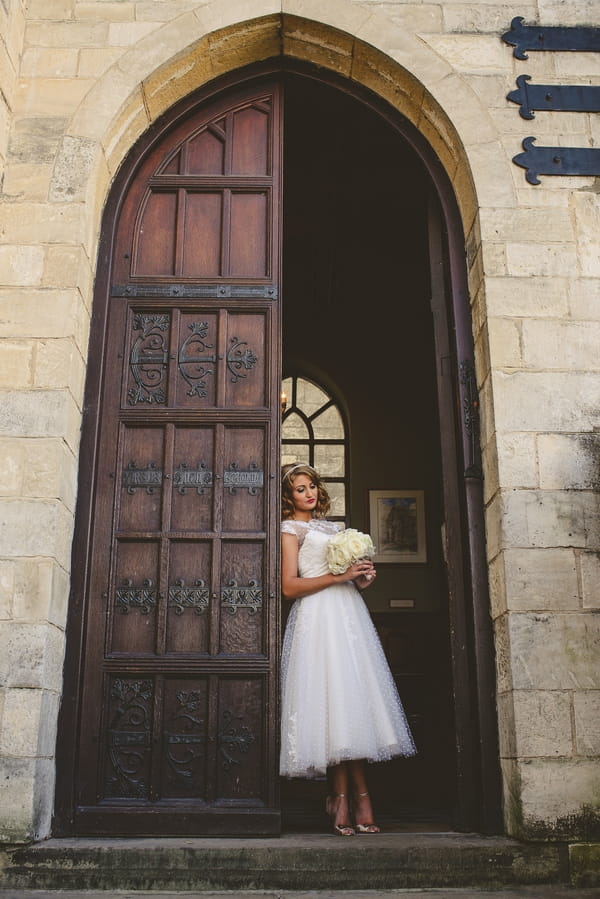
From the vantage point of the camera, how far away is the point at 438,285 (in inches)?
179

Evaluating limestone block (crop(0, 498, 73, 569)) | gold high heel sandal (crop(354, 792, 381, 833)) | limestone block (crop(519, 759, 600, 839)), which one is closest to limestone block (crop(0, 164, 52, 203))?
limestone block (crop(0, 498, 73, 569))

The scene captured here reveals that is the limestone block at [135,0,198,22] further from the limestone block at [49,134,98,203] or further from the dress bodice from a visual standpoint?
the dress bodice

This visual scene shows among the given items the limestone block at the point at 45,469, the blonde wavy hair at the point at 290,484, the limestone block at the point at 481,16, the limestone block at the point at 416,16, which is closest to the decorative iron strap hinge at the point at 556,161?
the limestone block at the point at 481,16

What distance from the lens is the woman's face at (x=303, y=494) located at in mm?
4516

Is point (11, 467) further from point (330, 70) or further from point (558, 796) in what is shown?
point (330, 70)

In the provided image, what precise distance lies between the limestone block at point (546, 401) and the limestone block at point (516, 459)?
4 centimetres

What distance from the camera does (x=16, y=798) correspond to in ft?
10.9

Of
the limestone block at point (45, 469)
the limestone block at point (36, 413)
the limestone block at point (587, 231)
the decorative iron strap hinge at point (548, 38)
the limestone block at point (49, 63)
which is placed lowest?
the limestone block at point (45, 469)

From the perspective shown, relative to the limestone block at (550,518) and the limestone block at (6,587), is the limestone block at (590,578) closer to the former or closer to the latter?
the limestone block at (550,518)

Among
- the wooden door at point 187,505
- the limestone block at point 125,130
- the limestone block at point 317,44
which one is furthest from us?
the limestone block at point 317,44

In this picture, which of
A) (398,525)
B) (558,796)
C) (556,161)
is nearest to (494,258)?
(556,161)

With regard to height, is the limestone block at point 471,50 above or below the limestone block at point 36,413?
above

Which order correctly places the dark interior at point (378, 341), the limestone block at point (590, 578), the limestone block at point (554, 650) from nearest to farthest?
the limestone block at point (554, 650) < the limestone block at point (590, 578) < the dark interior at point (378, 341)

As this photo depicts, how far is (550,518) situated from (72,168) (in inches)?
111
